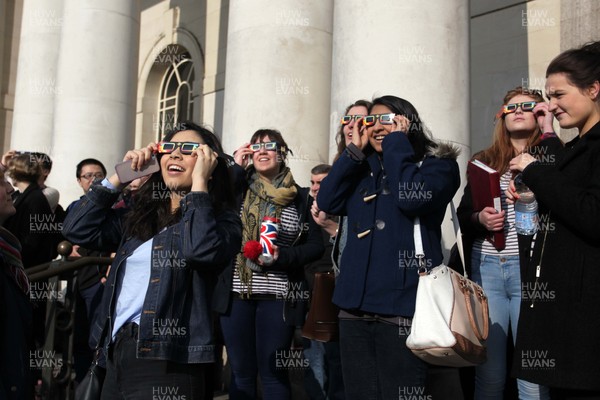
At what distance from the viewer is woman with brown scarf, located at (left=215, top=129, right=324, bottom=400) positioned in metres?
4.88

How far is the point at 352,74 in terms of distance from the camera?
18.2 feet

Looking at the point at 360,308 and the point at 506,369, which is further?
the point at 506,369

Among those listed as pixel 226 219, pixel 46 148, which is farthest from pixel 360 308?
pixel 46 148

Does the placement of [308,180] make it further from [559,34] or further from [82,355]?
[559,34]

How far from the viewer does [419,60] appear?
5285mm

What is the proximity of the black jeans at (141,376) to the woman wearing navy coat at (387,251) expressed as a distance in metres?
0.94

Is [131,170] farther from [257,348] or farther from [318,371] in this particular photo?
[318,371]

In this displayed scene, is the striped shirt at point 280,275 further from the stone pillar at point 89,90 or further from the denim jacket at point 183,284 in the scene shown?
the stone pillar at point 89,90

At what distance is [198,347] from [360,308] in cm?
97

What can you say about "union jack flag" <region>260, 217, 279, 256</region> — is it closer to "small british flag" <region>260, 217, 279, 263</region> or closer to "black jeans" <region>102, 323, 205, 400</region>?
"small british flag" <region>260, 217, 279, 263</region>

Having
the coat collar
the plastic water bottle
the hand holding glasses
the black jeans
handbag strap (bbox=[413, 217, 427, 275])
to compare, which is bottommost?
the black jeans

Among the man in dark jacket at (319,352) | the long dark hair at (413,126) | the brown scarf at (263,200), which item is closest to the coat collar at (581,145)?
the long dark hair at (413,126)

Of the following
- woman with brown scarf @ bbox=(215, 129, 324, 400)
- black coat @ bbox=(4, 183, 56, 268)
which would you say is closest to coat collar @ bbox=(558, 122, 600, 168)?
woman with brown scarf @ bbox=(215, 129, 324, 400)

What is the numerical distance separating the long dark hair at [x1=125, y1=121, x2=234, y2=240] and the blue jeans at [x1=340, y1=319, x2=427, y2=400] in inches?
38.1
